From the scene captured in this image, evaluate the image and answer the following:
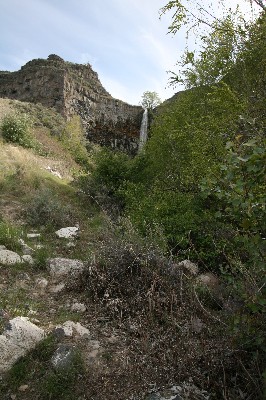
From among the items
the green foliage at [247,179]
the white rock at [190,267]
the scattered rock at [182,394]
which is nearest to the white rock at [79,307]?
the white rock at [190,267]

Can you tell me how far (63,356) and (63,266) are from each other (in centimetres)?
233

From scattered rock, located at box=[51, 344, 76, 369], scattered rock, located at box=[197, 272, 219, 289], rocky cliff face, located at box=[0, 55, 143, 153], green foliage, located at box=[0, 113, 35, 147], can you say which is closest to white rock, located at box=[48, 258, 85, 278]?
scattered rock, located at box=[197, 272, 219, 289]

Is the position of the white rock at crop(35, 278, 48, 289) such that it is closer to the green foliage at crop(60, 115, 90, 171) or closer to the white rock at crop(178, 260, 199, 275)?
the white rock at crop(178, 260, 199, 275)

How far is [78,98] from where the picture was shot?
28203mm

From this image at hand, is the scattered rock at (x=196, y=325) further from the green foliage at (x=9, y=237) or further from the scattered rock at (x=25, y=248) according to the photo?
the green foliage at (x=9, y=237)

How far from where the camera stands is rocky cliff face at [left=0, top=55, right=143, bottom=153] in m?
26.3

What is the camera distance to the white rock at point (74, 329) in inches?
144

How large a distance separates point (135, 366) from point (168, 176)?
6.08 meters

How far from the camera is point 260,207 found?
7.67 feet

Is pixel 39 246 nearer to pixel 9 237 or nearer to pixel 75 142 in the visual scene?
pixel 9 237

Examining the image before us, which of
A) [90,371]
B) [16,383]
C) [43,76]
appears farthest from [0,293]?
[43,76]

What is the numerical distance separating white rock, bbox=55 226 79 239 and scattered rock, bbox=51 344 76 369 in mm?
3797

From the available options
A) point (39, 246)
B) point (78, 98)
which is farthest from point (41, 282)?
point (78, 98)

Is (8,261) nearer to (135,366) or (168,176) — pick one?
(135,366)
